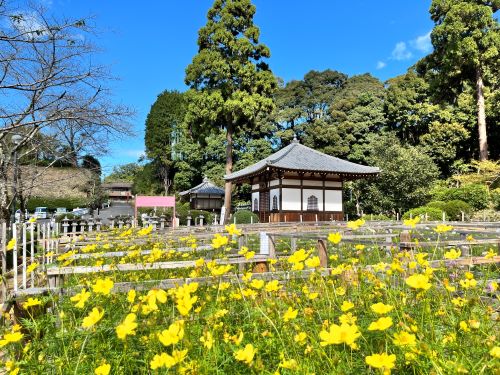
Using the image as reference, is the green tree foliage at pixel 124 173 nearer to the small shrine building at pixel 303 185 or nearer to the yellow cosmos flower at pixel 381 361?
the small shrine building at pixel 303 185

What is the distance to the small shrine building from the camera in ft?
54.9

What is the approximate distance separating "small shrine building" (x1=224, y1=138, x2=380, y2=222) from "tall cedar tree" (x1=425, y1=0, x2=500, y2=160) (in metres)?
7.64

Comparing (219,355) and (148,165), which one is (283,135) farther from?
(219,355)

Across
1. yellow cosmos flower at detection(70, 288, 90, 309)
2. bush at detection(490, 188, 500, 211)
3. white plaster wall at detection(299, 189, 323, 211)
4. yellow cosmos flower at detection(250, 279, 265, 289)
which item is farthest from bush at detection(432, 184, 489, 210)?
yellow cosmos flower at detection(70, 288, 90, 309)

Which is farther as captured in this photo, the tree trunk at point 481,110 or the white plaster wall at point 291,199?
the tree trunk at point 481,110

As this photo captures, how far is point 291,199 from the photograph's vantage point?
17047mm

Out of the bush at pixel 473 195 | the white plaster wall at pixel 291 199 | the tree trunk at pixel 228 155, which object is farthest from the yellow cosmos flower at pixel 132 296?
the bush at pixel 473 195

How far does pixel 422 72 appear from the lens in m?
23.6

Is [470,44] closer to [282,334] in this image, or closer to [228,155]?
[228,155]

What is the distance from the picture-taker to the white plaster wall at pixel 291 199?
55.4 feet

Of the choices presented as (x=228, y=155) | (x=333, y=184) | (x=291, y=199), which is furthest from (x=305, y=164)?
(x=228, y=155)

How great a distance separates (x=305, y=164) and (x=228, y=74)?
5.97m

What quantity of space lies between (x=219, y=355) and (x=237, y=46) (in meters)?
18.6

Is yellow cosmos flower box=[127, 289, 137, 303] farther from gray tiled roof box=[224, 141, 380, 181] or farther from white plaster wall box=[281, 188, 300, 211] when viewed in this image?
white plaster wall box=[281, 188, 300, 211]
